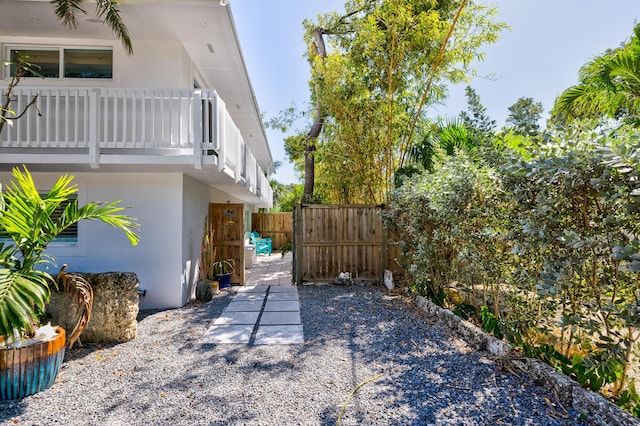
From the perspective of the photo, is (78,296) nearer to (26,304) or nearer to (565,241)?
(26,304)

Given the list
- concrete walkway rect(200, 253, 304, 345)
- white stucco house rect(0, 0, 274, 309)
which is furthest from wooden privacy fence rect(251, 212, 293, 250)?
white stucco house rect(0, 0, 274, 309)

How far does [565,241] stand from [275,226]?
1535 cm

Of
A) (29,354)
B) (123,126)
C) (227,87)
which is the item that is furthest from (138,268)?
(227,87)

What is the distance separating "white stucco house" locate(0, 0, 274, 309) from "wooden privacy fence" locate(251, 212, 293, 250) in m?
10.3

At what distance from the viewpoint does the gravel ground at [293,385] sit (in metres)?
2.69

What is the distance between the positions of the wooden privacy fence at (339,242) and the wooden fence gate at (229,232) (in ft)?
4.30

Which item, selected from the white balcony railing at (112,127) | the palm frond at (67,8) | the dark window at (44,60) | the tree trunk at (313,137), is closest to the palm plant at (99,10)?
the palm frond at (67,8)

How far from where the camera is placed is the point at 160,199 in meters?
5.78

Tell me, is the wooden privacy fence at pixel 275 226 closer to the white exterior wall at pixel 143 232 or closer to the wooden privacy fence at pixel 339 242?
the wooden privacy fence at pixel 339 242

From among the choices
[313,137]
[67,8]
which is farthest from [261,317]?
[313,137]

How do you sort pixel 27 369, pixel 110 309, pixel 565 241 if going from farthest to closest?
pixel 110 309 < pixel 27 369 < pixel 565 241

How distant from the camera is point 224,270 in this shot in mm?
7637

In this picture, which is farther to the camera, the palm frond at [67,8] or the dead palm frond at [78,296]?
the palm frond at [67,8]

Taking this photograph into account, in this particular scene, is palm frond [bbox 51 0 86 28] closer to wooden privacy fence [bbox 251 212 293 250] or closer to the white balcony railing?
the white balcony railing
